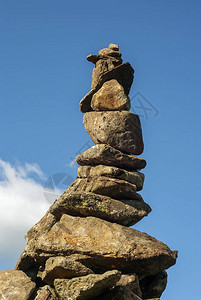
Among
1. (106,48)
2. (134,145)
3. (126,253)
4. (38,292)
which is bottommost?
(38,292)

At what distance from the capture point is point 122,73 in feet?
78.7

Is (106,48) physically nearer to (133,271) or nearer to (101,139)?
(101,139)

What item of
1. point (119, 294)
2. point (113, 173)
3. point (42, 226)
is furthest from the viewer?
point (42, 226)

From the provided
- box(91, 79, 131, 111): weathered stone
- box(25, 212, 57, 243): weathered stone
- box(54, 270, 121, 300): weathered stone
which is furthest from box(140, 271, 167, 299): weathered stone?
box(91, 79, 131, 111): weathered stone

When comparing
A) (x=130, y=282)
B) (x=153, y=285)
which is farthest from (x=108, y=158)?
(x=153, y=285)

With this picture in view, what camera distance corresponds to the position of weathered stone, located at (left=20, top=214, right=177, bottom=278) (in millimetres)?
17969

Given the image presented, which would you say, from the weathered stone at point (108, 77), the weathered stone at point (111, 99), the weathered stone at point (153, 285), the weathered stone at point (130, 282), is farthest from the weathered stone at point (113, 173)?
the weathered stone at point (130, 282)

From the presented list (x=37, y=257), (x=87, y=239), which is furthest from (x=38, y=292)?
(x=87, y=239)

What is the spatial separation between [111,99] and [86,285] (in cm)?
1037

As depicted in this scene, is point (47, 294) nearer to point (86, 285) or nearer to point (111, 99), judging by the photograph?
point (86, 285)

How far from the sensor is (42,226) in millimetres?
21641

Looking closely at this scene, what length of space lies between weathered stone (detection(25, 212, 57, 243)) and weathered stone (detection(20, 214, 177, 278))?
2.09 m

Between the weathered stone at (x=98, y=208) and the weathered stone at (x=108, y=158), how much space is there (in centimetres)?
211

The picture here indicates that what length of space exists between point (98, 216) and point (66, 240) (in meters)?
2.05
